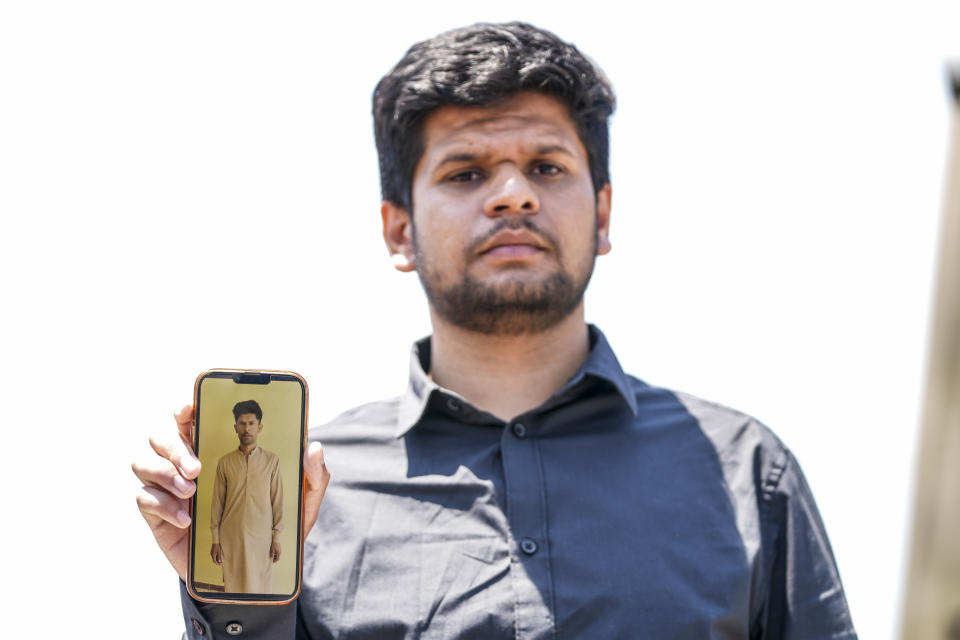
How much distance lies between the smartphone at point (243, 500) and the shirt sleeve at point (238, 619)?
0.10m

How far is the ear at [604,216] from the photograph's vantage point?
161 inches

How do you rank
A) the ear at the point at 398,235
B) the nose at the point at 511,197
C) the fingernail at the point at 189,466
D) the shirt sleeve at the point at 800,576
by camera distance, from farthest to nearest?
1. the ear at the point at 398,235
2. the nose at the point at 511,197
3. the shirt sleeve at the point at 800,576
4. the fingernail at the point at 189,466

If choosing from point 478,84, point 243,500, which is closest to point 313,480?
point 243,500

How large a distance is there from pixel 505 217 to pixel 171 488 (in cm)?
140

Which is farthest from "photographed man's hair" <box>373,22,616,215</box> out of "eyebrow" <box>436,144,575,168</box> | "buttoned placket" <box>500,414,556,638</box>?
"buttoned placket" <box>500,414,556,638</box>

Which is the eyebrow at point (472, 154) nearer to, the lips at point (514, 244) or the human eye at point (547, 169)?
the human eye at point (547, 169)

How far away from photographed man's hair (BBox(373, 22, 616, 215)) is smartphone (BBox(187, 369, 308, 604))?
1306 millimetres

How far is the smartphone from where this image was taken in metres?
2.90

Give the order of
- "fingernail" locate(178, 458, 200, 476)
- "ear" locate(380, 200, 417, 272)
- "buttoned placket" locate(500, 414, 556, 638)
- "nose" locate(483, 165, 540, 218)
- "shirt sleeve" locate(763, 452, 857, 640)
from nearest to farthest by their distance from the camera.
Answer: "fingernail" locate(178, 458, 200, 476) < "buttoned placket" locate(500, 414, 556, 638) < "shirt sleeve" locate(763, 452, 857, 640) < "nose" locate(483, 165, 540, 218) < "ear" locate(380, 200, 417, 272)

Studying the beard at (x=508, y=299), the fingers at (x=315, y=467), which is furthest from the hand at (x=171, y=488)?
the beard at (x=508, y=299)

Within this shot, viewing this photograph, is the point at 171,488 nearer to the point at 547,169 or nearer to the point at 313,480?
the point at 313,480

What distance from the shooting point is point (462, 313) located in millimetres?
3738

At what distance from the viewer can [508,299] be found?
3.62 meters

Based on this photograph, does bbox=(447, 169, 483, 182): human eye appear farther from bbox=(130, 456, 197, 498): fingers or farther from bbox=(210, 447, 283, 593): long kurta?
bbox=(130, 456, 197, 498): fingers
